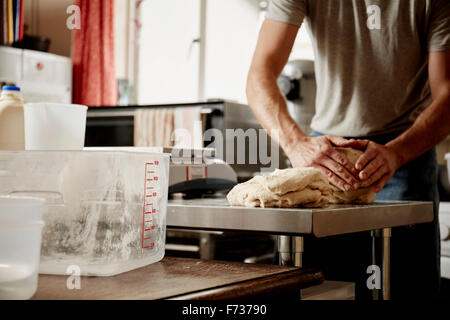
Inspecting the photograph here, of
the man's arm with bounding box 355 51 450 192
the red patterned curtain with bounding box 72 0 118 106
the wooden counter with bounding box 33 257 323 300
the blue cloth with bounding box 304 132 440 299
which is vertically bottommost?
the blue cloth with bounding box 304 132 440 299

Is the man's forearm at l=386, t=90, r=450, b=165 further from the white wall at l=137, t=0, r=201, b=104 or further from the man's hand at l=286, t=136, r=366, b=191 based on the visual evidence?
the white wall at l=137, t=0, r=201, b=104

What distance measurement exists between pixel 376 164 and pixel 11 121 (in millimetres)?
826

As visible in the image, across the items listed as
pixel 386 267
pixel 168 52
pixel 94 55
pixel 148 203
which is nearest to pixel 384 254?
pixel 386 267

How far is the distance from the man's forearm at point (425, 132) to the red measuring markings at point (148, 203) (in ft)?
2.53

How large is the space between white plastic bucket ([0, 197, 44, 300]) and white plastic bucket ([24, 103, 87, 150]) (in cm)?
27

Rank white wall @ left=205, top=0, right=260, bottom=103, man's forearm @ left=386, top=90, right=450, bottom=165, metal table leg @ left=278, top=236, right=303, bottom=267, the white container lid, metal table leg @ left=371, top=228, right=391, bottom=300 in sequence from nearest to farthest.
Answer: the white container lid < metal table leg @ left=278, top=236, right=303, bottom=267 < metal table leg @ left=371, top=228, right=391, bottom=300 < man's forearm @ left=386, top=90, right=450, bottom=165 < white wall @ left=205, top=0, right=260, bottom=103

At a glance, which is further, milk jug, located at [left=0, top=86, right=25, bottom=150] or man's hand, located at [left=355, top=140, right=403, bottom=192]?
man's hand, located at [left=355, top=140, right=403, bottom=192]

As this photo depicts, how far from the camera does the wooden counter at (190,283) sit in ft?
2.03

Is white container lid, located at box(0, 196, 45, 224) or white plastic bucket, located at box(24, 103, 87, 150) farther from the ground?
white plastic bucket, located at box(24, 103, 87, 150)

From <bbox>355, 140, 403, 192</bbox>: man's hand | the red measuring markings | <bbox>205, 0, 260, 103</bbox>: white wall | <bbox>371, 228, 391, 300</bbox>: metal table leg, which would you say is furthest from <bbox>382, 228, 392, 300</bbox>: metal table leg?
<bbox>205, 0, 260, 103</bbox>: white wall

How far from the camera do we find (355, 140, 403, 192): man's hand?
130 centimetres

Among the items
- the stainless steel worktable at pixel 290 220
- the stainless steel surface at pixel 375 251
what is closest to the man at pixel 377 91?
the stainless steel surface at pixel 375 251
